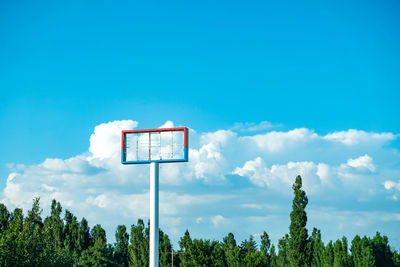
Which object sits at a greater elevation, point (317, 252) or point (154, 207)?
point (154, 207)

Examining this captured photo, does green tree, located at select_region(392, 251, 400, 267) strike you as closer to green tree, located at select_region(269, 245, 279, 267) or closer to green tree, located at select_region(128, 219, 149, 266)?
green tree, located at select_region(269, 245, 279, 267)

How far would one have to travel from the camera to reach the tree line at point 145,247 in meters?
26.0

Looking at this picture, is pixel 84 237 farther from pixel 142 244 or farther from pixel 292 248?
pixel 292 248

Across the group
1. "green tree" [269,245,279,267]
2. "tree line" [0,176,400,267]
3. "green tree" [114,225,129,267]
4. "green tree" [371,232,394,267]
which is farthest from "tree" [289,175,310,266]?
"green tree" [114,225,129,267]

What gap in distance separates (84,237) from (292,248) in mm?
32832

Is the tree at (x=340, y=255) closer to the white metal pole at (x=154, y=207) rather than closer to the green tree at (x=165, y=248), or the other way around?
the green tree at (x=165, y=248)

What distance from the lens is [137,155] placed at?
35.3 metres

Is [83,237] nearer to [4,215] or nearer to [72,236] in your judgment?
[72,236]

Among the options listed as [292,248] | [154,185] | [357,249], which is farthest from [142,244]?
[154,185]

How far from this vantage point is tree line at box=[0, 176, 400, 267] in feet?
85.5

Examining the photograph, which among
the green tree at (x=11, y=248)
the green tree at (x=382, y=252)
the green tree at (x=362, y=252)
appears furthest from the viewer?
the green tree at (x=382, y=252)

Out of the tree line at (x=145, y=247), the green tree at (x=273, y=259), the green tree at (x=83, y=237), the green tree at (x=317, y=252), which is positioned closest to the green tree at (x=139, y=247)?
the tree line at (x=145, y=247)

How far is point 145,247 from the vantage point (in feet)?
220

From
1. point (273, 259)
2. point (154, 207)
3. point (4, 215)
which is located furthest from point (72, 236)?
point (154, 207)
